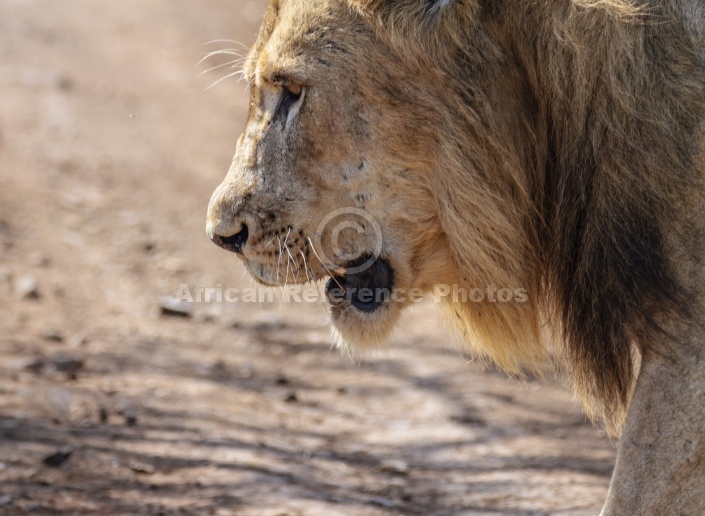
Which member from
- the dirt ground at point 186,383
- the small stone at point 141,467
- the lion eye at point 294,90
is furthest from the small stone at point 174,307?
the lion eye at point 294,90

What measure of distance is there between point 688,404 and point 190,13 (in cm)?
798

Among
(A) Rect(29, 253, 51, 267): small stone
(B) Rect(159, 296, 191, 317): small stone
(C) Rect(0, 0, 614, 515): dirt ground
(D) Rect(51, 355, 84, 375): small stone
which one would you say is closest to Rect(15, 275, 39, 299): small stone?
(C) Rect(0, 0, 614, 515): dirt ground

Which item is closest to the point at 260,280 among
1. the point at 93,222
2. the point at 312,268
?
the point at 312,268

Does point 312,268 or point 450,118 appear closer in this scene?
point 450,118

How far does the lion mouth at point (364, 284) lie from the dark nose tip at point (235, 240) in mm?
290

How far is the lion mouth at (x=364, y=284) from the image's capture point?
2.97 m

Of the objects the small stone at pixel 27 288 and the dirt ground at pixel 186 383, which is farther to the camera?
the small stone at pixel 27 288

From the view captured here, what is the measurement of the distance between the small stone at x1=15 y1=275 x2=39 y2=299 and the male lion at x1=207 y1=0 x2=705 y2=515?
91.3 inches

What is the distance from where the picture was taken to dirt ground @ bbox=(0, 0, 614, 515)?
135 inches

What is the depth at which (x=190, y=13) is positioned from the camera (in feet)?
31.1

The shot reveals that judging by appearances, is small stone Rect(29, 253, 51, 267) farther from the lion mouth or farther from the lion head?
the lion mouth

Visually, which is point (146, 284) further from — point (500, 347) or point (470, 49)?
point (470, 49)

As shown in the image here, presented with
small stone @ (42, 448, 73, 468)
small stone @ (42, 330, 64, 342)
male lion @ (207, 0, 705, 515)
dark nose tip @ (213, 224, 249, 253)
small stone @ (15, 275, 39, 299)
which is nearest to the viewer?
male lion @ (207, 0, 705, 515)

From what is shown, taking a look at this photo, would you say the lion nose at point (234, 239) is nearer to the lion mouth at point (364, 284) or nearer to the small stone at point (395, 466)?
the lion mouth at point (364, 284)
